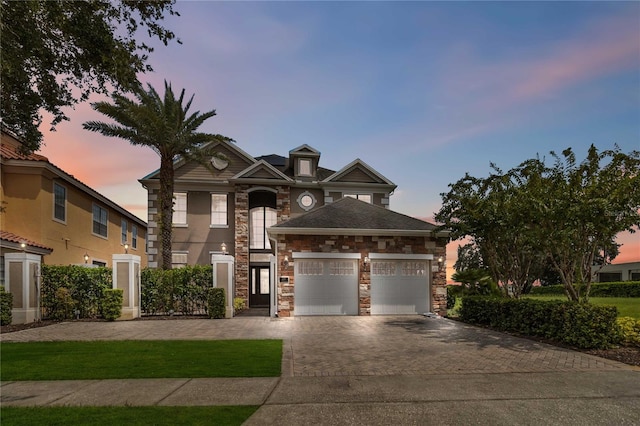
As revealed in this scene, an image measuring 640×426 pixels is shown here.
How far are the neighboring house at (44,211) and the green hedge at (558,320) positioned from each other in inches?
750

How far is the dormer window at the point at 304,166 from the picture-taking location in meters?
26.3

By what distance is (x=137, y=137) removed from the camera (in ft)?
67.1

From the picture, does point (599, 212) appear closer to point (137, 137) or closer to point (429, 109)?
point (429, 109)

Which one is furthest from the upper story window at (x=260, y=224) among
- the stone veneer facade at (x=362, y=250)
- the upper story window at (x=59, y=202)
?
the upper story window at (x=59, y=202)

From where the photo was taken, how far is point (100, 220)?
25.6 metres

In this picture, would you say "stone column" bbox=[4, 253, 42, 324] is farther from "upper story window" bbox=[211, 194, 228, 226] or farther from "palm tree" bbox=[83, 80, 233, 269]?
"upper story window" bbox=[211, 194, 228, 226]

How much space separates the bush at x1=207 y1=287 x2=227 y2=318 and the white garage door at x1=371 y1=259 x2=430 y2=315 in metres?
6.63

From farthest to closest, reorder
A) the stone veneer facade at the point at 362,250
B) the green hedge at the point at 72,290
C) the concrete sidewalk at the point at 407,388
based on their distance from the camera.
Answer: the stone veneer facade at the point at 362,250 → the green hedge at the point at 72,290 → the concrete sidewalk at the point at 407,388

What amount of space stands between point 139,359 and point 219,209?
1666 cm

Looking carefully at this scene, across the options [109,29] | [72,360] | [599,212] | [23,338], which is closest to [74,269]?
[23,338]

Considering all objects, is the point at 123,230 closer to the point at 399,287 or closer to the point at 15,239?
the point at 15,239

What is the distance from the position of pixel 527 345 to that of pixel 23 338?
1511cm

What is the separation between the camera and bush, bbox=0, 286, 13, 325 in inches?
592

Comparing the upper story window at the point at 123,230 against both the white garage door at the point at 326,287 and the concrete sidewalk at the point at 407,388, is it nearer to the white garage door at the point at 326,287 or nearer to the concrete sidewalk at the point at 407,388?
the white garage door at the point at 326,287
